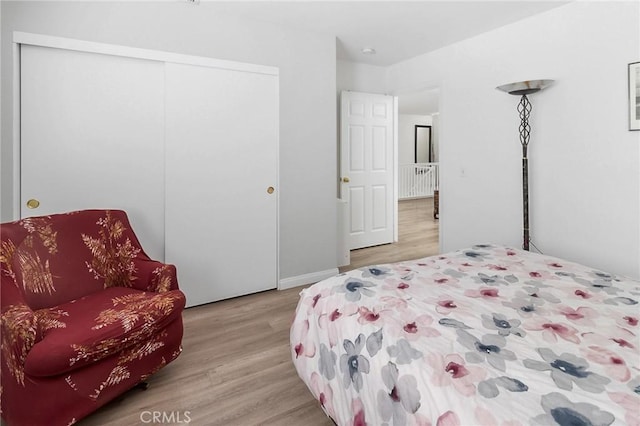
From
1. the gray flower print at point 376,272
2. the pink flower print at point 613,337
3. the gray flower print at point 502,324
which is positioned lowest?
the pink flower print at point 613,337

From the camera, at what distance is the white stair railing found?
368 inches

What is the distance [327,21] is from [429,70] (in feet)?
4.92

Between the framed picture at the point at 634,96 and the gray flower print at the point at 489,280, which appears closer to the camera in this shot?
the gray flower print at the point at 489,280

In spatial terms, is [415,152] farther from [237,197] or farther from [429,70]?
[237,197]

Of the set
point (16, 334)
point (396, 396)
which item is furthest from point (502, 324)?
point (16, 334)

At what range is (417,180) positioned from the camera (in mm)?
9711

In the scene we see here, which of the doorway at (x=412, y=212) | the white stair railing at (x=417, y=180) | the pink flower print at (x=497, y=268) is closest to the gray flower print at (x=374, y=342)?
the pink flower print at (x=497, y=268)

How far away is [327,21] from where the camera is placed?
310cm

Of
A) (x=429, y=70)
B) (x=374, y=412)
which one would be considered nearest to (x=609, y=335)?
(x=374, y=412)

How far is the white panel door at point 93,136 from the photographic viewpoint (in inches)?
91.7

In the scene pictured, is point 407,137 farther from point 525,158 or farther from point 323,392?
point 323,392

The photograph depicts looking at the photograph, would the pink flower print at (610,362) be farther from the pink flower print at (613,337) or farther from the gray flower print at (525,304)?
the gray flower print at (525,304)

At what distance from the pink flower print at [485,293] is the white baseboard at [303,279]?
6.63ft

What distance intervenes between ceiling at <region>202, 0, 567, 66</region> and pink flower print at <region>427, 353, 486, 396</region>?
2687 mm
